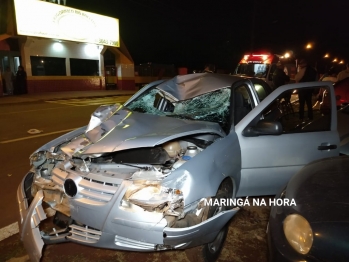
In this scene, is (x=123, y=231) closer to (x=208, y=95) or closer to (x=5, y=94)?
(x=208, y=95)

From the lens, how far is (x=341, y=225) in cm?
166

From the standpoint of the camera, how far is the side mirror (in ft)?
8.78

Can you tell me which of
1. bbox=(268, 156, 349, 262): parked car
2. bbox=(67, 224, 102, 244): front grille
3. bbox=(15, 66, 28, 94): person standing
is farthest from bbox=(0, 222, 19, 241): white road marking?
bbox=(15, 66, 28, 94): person standing

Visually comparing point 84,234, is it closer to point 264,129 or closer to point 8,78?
point 264,129

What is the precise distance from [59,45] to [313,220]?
1950cm

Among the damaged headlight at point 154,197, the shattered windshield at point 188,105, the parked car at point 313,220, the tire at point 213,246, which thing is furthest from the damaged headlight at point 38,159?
the parked car at point 313,220

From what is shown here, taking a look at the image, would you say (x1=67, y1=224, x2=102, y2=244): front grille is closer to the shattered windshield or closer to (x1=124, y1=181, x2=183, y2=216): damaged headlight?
(x1=124, y1=181, x2=183, y2=216): damaged headlight

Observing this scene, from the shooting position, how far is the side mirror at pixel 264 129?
8.78 feet

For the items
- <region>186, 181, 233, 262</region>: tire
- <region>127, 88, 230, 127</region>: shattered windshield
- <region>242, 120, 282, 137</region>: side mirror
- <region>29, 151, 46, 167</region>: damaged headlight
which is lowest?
<region>186, 181, 233, 262</region>: tire

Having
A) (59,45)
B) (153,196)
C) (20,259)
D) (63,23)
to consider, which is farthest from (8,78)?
(153,196)

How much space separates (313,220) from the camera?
1.78 meters

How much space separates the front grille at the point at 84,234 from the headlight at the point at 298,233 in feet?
4.30

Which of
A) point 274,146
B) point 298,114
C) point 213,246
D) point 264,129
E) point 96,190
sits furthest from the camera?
point 298,114

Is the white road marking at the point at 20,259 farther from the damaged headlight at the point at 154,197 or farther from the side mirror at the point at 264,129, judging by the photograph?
the side mirror at the point at 264,129
